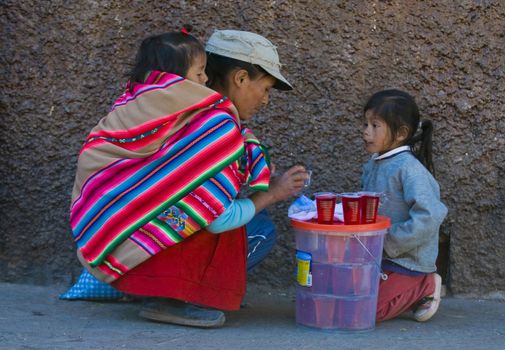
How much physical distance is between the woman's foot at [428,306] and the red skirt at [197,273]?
2.19 ft

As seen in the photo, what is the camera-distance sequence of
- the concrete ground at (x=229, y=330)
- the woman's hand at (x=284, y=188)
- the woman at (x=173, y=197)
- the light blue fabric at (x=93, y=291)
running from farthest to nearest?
the light blue fabric at (x=93, y=291) → the woman's hand at (x=284, y=188) → the woman at (x=173, y=197) → the concrete ground at (x=229, y=330)

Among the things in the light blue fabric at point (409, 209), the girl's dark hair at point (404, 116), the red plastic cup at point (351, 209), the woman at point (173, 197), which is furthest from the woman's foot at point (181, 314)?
the girl's dark hair at point (404, 116)

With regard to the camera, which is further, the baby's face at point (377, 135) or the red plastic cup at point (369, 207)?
the baby's face at point (377, 135)

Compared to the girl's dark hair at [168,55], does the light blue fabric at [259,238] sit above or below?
below

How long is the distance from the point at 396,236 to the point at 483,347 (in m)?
0.49

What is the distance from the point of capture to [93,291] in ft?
11.2

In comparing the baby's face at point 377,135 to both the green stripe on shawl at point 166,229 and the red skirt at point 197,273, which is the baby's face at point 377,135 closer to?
the red skirt at point 197,273

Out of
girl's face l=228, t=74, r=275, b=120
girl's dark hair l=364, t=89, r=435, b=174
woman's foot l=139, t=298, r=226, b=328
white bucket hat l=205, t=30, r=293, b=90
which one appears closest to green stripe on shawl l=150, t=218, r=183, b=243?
woman's foot l=139, t=298, r=226, b=328

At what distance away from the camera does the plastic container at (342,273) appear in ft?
9.73

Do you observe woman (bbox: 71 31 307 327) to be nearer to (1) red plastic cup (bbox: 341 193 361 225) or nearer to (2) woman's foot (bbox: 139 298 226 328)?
(2) woman's foot (bbox: 139 298 226 328)

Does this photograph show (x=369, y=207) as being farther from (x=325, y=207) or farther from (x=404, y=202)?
(x=404, y=202)

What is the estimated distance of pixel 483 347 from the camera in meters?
2.86

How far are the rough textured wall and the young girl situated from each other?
303 millimetres

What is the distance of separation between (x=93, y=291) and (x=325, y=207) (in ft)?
3.34
